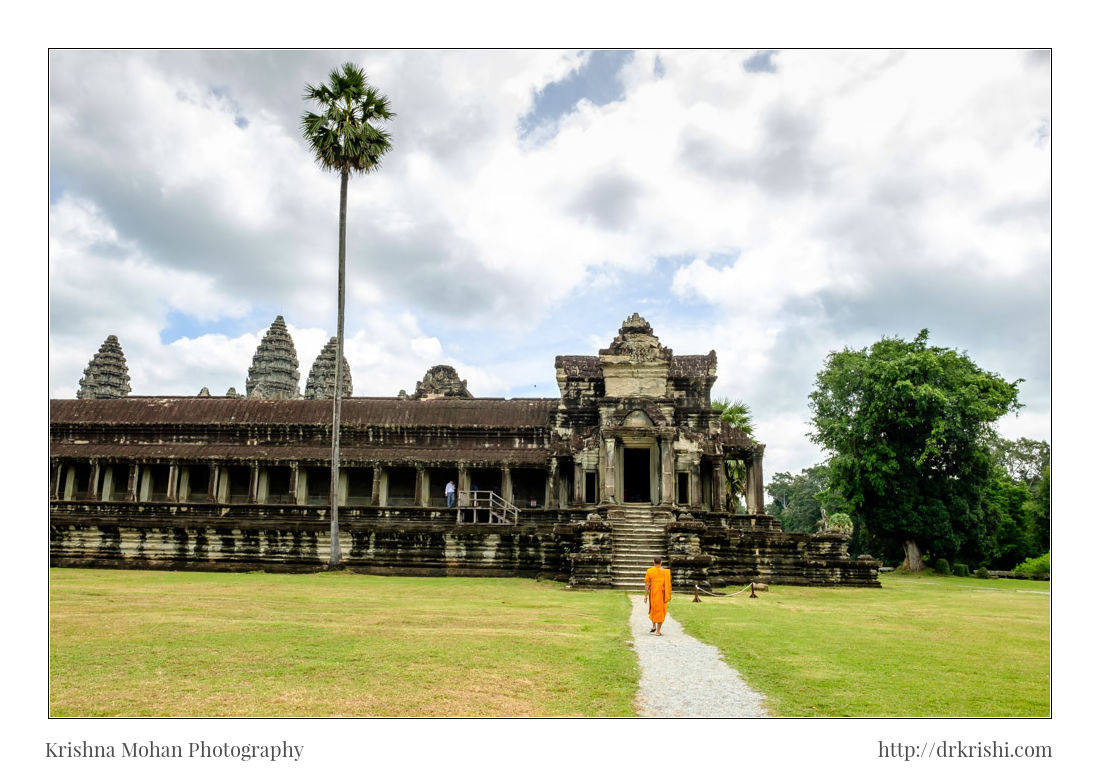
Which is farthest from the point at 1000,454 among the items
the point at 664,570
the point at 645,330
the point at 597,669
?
the point at 597,669

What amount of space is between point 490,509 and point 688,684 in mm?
18047

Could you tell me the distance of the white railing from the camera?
25489 millimetres

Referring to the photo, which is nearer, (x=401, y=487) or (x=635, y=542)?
(x=635, y=542)

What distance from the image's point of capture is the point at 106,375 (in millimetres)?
54469

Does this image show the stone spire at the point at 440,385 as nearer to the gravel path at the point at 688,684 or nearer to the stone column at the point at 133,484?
the stone column at the point at 133,484

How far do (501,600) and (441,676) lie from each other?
28.8 feet

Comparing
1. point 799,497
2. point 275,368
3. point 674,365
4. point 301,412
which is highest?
point 275,368

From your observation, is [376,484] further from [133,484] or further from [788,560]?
[788,560]

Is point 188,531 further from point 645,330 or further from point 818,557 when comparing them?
point 818,557

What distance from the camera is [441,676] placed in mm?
7793

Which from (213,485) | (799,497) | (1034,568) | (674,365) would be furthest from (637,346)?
(799,497)

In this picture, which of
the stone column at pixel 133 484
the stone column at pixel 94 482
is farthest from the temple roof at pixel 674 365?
the stone column at pixel 94 482

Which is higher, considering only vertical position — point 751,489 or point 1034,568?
point 751,489

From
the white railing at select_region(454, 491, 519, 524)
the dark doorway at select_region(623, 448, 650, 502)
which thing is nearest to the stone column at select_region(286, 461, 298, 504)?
the white railing at select_region(454, 491, 519, 524)
